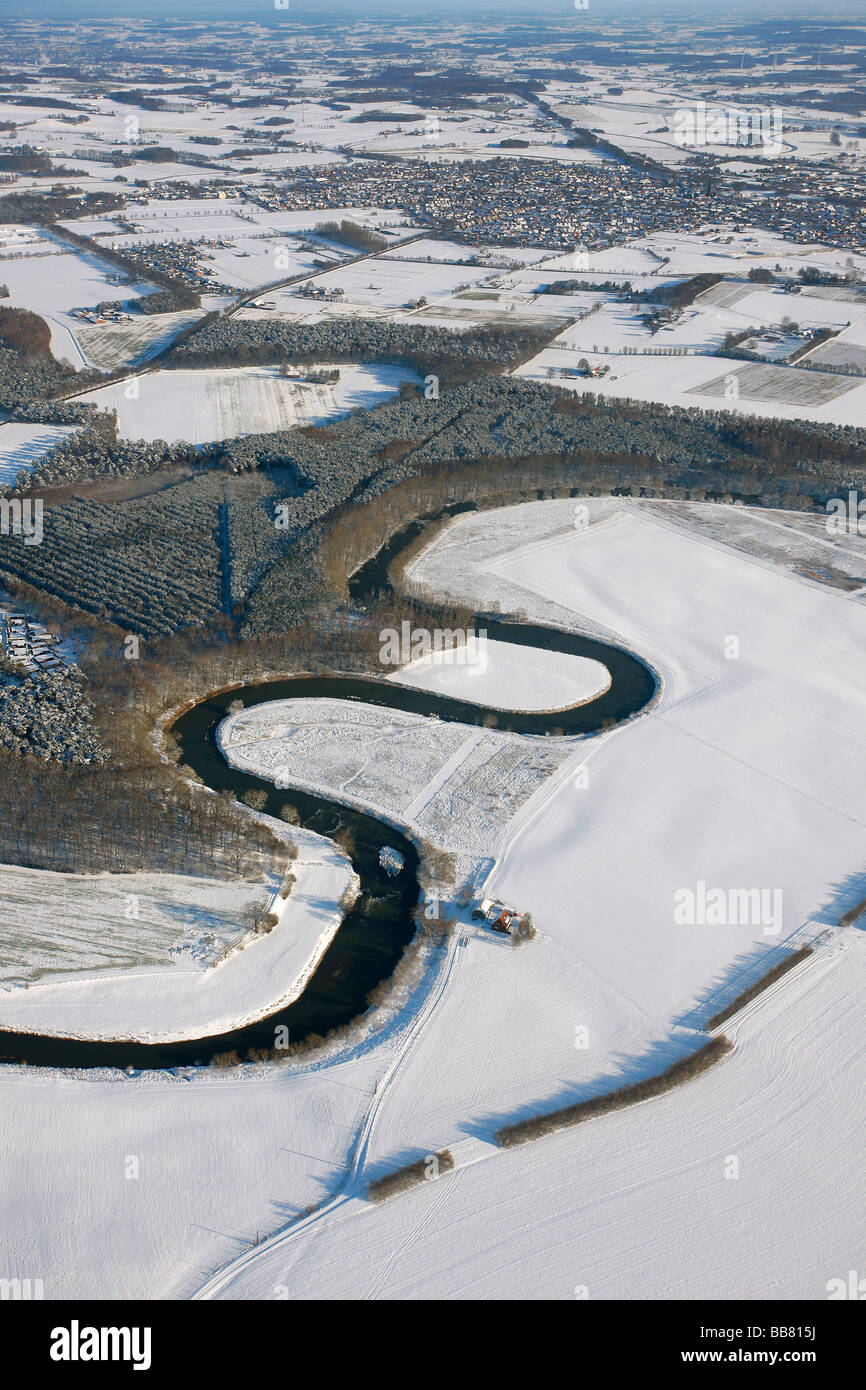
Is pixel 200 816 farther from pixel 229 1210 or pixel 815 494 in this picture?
pixel 815 494

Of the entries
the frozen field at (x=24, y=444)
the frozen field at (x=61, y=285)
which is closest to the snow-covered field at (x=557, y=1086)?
the frozen field at (x=24, y=444)

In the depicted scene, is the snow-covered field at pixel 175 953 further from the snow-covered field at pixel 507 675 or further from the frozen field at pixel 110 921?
the snow-covered field at pixel 507 675

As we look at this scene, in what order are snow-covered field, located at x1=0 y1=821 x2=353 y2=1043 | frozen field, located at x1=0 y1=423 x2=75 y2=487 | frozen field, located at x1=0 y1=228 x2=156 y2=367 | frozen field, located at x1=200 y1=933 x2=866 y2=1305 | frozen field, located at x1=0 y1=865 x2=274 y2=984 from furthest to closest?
frozen field, located at x1=0 y1=228 x2=156 y2=367, frozen field, located at x1=0 y1=423 x2=75 y2=487, frozen field, located at x1=0 y1=865 x2=274 y2=984, snow-covered field, located at x1=0 y1=821 x2=353 y2=1043, frozen field, located at x1=200 y1=933 x2=866 y2=1305

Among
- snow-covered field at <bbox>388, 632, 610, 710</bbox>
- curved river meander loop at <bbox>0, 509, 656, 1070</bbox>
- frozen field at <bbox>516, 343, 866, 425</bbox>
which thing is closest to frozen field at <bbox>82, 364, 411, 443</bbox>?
frozen field at <bbox>516, 343, 866, 425</bbox>

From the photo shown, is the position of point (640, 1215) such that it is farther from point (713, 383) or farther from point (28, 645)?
point (713, 383)

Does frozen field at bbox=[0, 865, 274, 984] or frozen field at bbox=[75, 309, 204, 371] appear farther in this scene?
frozen field at bbox=[75, 309, 204, 371]

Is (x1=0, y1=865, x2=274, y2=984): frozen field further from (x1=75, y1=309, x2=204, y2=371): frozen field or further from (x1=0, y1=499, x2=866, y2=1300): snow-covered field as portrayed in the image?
(x1=75, y1=309, x2=204, y2=371): frozen field
